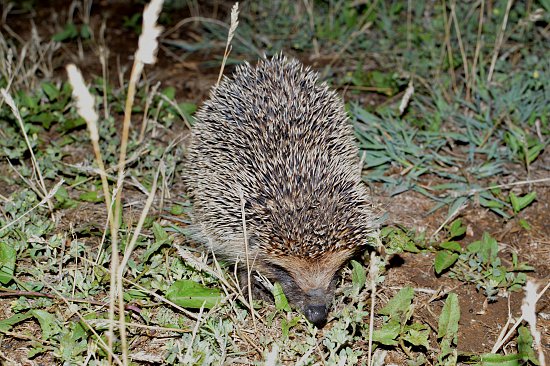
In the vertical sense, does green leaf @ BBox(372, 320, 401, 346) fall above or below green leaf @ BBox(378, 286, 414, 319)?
below

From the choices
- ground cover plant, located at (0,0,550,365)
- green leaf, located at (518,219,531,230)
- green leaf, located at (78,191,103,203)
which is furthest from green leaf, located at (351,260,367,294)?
green leaf, located at (78,191,103,203)

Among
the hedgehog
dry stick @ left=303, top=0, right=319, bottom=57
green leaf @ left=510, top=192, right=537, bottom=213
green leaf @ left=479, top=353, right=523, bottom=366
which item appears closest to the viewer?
green leaf @ left=479, top=353, right=523, bottom=366

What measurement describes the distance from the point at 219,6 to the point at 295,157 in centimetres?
526

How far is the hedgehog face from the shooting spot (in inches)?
169

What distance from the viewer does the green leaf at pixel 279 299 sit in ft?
14.7

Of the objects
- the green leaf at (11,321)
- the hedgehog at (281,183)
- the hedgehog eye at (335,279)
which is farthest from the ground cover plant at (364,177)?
the hedgehog at (281,183)

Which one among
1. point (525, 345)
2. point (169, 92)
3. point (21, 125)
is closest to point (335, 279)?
point (525, 345)

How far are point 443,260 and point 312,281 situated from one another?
47.4 inches

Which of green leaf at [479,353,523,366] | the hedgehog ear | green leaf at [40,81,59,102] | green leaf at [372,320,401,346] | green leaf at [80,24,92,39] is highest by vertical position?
green leaf at [80,24,92,39]

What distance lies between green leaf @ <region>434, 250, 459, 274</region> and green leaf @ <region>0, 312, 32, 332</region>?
2844 millimetres

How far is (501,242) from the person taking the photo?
5430 mm

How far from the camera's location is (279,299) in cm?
450

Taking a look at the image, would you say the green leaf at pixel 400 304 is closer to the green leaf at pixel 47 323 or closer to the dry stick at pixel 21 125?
the green leaf at pixel 47 323

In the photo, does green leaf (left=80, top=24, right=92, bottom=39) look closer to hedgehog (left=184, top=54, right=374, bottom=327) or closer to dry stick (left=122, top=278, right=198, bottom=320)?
hedgehog (left=184, top=54, right=374, bottom=327)
